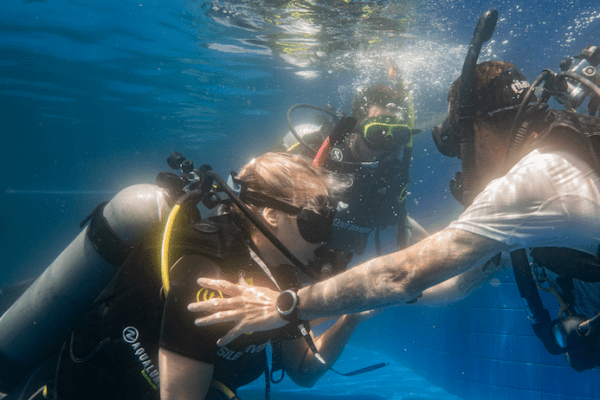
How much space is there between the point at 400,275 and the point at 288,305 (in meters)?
0.60

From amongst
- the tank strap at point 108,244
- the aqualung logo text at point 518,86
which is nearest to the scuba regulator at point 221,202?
the tank strap at point 108,244

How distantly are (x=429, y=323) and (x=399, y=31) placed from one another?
804cm

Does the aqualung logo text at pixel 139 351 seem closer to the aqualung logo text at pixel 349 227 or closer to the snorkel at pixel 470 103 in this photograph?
the snorkel at pixel 470 103

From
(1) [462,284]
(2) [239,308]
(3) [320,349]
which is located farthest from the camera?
(1) [462,284]

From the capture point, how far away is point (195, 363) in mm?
1374

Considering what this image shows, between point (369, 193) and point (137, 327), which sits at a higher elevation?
point (137, 327)

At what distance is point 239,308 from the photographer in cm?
150

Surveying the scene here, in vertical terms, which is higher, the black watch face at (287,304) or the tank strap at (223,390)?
the black watch face at (287,304)

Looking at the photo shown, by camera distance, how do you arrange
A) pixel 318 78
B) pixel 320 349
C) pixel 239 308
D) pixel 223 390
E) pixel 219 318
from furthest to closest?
1. pixel 318 78
2. pixel 320 349
3. pixel 223 390
4. pixel 239 308
5. pixel 219 318

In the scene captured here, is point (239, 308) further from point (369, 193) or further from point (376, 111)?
point (376, 111)

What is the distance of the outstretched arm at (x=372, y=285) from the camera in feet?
4.88

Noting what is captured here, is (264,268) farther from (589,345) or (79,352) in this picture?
(589,345)

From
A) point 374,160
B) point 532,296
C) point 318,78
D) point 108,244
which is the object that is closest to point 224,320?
point 108,244

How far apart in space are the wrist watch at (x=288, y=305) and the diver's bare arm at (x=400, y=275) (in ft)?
0.17
